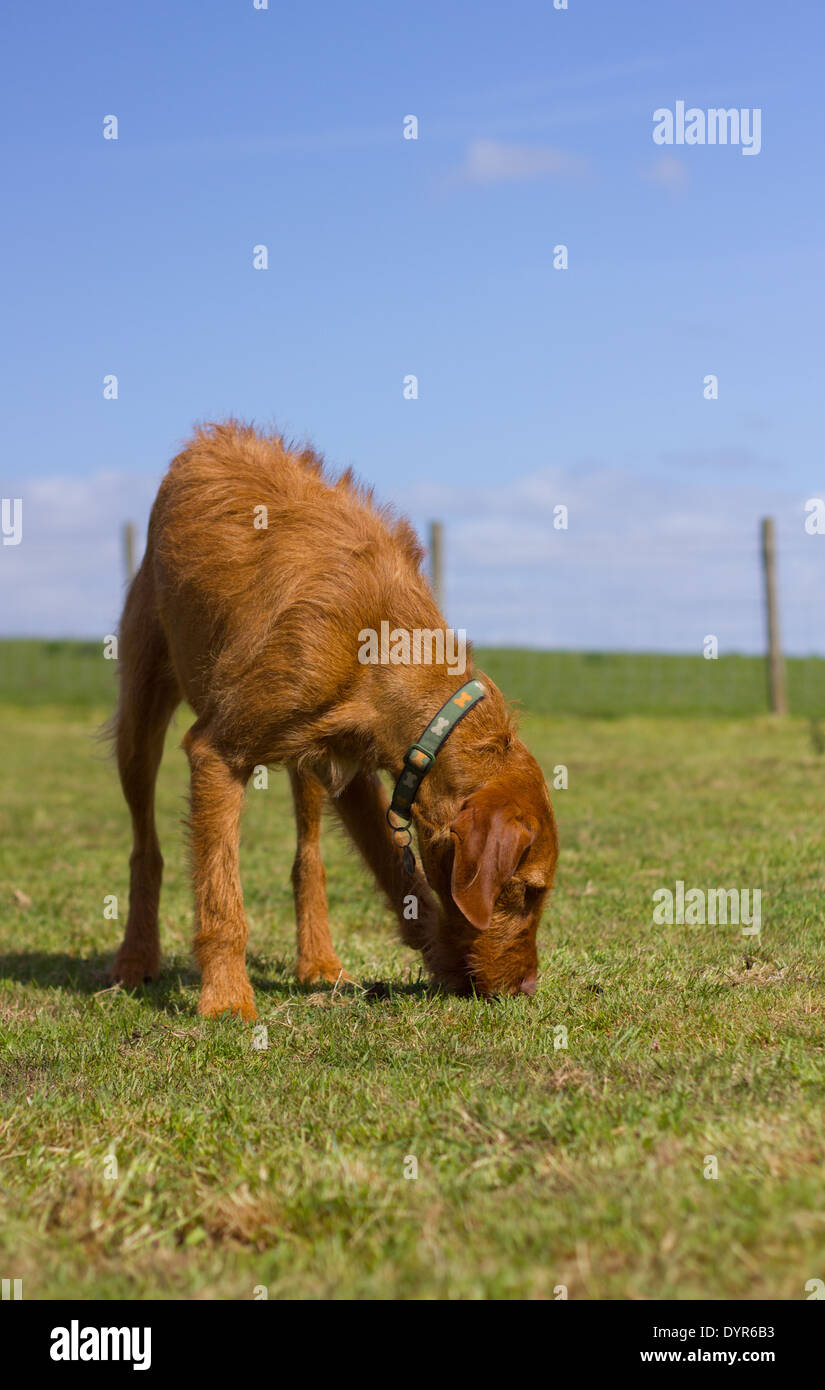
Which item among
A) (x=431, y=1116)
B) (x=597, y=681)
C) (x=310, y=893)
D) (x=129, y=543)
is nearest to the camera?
(x=431, y=1116)

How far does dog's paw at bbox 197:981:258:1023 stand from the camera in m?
5.08

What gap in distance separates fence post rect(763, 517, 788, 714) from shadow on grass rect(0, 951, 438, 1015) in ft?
49.3

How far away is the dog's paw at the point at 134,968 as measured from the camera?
6.34 m

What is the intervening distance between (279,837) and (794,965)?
634 centimetres

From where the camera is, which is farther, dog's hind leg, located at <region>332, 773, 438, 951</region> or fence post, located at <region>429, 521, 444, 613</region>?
fence post, located at <region>429, 521, 444, 613</region>

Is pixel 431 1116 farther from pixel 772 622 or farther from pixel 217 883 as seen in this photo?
pixel 772 622

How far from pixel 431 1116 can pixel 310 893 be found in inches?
104

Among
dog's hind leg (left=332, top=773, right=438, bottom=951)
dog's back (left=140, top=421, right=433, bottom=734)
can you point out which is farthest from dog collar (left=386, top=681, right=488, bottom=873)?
dog's hind leg (left=332, top=773, right=438, bottom=951)

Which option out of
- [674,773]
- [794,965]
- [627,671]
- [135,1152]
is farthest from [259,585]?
[627,671]

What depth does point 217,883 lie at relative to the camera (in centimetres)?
519

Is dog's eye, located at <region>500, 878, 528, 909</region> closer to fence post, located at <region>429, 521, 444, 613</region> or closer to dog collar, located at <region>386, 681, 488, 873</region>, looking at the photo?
dog collar, located at <region>386, 681, 488, 873</region>
